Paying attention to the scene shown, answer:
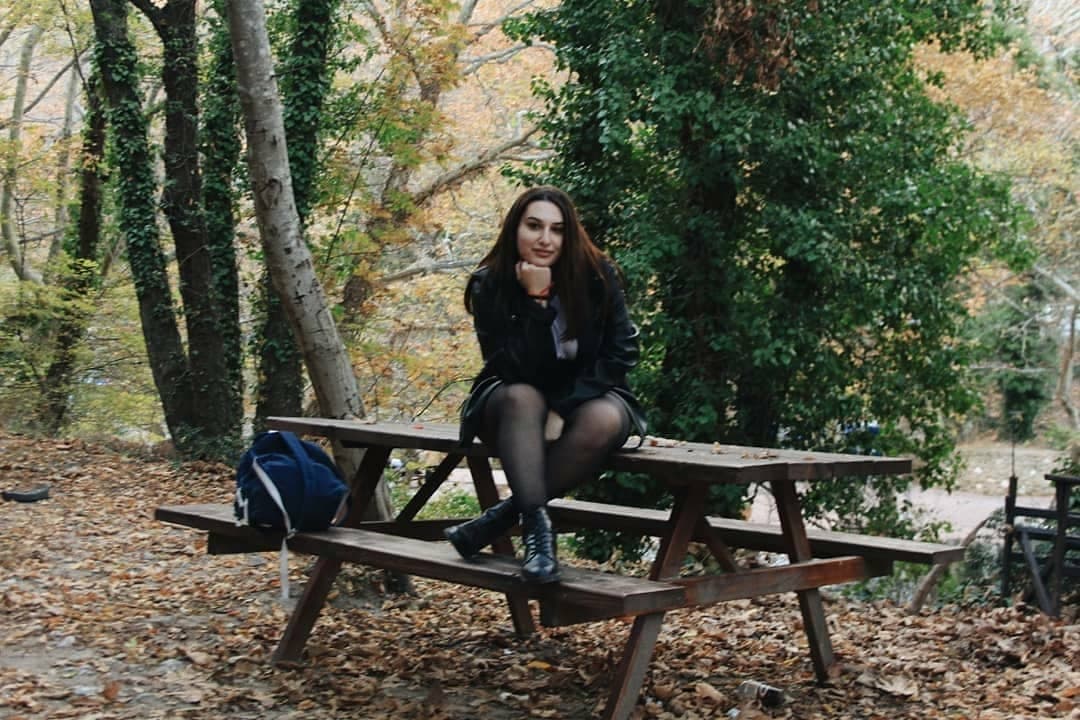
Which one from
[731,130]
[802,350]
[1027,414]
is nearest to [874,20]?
[731,130]

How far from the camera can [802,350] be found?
10.6 m

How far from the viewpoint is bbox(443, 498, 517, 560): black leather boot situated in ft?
14.5

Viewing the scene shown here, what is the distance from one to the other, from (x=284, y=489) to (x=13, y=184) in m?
13.6

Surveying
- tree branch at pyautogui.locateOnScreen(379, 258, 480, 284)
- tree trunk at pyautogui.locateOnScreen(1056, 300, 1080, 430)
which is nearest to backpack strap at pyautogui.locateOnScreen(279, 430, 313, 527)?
tree branch at pyautogui.locateOnScreen(379, 258, 480, 284)

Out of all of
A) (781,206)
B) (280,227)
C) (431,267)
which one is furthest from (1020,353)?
(280,227)

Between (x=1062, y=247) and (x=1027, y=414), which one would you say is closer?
(x=1062, y=247)

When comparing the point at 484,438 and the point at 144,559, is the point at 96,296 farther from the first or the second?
the point at 484,438

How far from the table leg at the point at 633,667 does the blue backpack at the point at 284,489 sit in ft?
5.18

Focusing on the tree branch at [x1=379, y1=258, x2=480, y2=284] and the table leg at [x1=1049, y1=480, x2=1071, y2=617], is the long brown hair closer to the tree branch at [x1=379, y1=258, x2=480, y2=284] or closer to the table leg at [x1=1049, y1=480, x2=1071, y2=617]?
the table leg at [x1=1049, y1=480, x2=1071, y2=617]

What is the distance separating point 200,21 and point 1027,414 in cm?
2150

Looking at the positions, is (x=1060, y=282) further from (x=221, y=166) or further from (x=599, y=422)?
(x=599, y=422)

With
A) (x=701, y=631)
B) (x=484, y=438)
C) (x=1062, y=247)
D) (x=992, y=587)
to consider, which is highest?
(x=1062, y=247)

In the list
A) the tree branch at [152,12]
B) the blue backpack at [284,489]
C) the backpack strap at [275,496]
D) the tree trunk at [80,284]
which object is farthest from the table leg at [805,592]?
the tree trunk at [80,284]

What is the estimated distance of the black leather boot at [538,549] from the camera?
4098 millimetres
